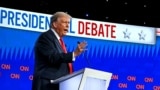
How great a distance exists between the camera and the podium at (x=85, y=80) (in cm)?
191

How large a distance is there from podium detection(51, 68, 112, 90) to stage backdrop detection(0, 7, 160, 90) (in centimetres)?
128

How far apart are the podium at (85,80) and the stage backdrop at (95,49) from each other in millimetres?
1281

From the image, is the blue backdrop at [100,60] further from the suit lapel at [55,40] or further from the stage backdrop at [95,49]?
the suit lapel at [55,40]

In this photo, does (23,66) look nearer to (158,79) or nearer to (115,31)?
(115,31)

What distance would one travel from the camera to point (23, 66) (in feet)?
11.0

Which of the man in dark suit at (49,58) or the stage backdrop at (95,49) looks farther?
the stage backdrop at (95,49)

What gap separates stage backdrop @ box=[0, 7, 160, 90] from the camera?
10.9ft

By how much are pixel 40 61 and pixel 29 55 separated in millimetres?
1339

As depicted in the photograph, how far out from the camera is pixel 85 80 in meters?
1.91

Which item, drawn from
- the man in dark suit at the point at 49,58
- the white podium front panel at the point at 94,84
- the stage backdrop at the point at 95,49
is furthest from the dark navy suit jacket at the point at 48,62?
the stage backdrop at the point at 95,49

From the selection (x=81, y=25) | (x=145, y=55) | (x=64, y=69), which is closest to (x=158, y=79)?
(x=145, y=55)

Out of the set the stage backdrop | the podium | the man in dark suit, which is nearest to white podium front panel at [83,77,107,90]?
the podium

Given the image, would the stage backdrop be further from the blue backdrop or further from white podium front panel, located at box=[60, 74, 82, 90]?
white podium front panel, located at box=[60, 74, 82, 90]

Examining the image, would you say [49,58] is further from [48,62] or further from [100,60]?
[100,60]
